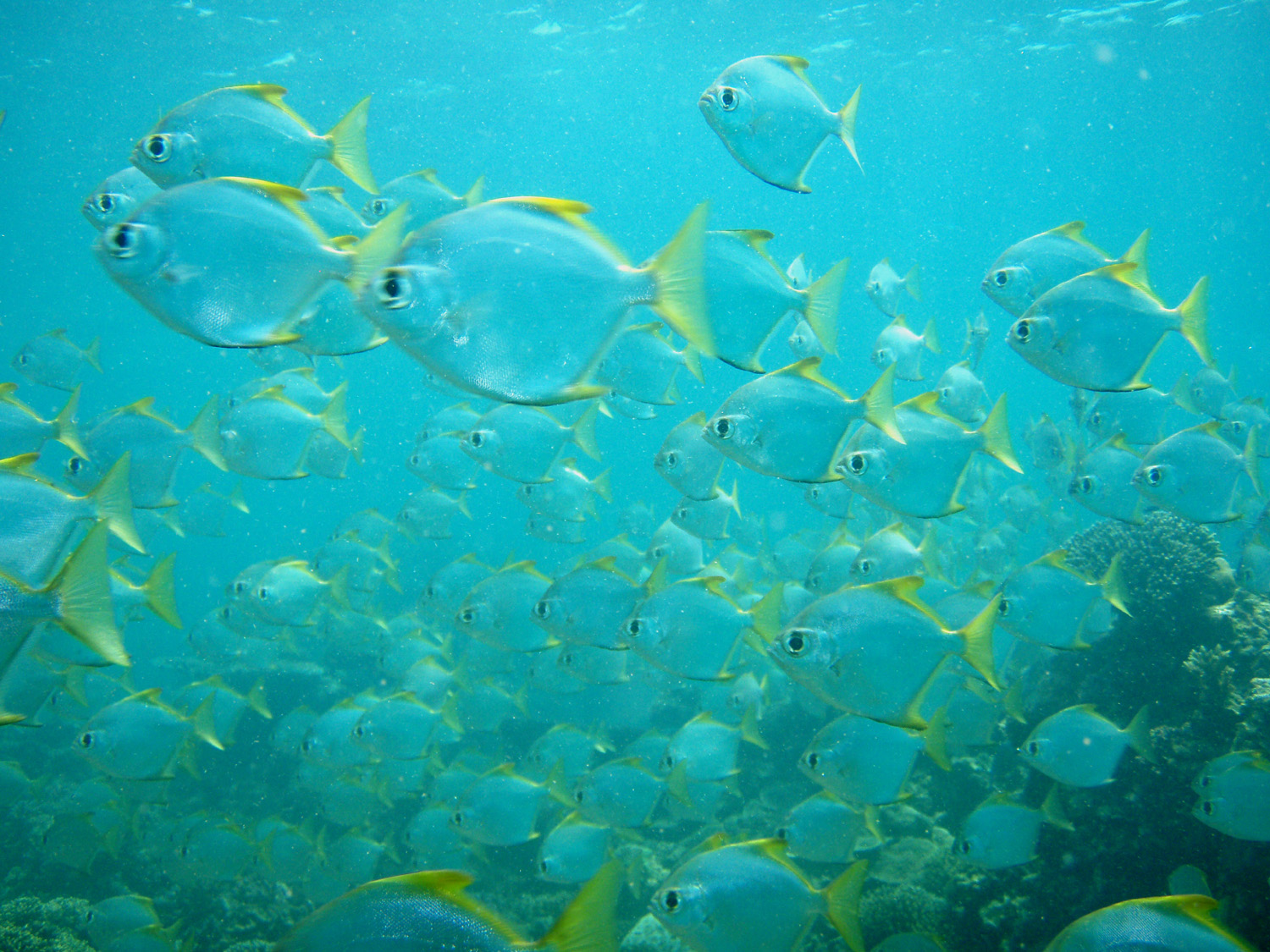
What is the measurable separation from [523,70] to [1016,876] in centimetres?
2971

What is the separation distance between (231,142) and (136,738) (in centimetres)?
437

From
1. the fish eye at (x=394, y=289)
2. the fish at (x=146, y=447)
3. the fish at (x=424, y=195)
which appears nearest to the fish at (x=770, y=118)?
the fish eye at (x=394, y=289)

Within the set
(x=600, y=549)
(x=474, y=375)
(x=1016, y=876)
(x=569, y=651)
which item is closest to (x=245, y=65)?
(x=600, y=549)

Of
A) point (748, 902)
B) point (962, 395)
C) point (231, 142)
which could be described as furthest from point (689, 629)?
point (962, 395)

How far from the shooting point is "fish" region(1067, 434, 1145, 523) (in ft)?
17.4

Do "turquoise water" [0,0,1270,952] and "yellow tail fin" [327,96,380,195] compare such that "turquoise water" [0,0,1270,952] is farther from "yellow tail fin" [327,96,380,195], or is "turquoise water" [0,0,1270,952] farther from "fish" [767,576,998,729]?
"yellow tail fin" [327,96,380,195]

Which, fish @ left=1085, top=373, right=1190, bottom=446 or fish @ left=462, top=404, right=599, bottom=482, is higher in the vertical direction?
fish @ left=462, top=404, right=599, bottom=482

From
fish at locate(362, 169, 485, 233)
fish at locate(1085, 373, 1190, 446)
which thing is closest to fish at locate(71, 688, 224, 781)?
fish at locate(362, 169, 485, 233)

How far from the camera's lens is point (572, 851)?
4934mm

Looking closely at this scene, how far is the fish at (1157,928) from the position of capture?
2363mm

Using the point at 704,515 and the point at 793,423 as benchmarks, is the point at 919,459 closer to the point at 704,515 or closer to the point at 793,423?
the point at 793,423

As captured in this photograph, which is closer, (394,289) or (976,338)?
(394,289)

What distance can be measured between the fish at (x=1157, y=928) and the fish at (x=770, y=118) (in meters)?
3.57

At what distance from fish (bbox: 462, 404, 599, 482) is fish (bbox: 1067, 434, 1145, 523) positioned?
4.08 meters
